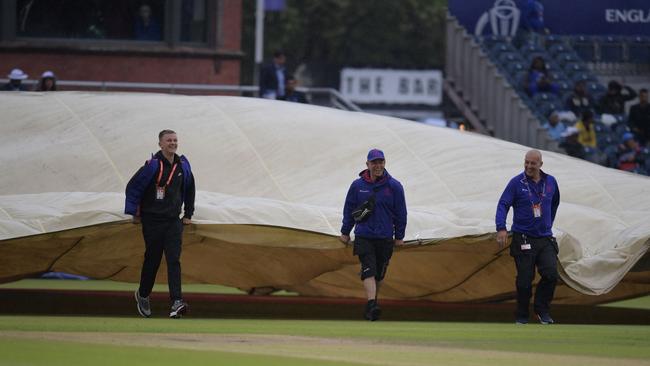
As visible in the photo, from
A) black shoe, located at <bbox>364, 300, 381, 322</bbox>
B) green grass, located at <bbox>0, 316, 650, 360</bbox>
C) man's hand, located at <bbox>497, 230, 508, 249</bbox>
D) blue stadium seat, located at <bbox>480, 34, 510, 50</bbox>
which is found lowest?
black shoe, located at <bbox>364, 300, 381, 322</bbox>

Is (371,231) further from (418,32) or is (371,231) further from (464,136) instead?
(418,32)

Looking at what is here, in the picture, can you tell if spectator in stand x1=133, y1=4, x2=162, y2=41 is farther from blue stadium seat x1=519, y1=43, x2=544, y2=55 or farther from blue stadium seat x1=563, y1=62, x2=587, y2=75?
blue stadium seat x1=563, y1=62, x2=587, y2=75

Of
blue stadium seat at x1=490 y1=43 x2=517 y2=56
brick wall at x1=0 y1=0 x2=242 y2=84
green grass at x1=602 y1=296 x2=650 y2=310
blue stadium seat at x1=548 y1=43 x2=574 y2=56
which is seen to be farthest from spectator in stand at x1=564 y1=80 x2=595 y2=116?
green grass at x1=602 y1=296 x2=650 y2=310

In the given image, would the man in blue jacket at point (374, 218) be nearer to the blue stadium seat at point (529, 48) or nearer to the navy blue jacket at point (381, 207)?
the navy blue jacket at point (381, 207)

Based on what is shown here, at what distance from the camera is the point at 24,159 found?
651 inches

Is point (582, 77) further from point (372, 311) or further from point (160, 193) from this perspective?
point (160, 193)

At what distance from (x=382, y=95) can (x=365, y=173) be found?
44.8 ft

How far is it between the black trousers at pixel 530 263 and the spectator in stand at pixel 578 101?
501 inches

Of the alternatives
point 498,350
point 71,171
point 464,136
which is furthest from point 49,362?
point 464,136

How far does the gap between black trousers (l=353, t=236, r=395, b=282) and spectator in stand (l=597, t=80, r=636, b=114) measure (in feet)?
46.3

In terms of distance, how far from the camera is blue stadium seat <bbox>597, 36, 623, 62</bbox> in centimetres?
3012

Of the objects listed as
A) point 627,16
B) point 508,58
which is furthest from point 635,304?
point 627,16

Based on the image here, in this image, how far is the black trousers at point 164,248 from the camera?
1350 centimetres

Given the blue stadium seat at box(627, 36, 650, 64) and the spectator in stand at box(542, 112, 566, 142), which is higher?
the blue stadium seat at box(627, 36, 650, 64)
